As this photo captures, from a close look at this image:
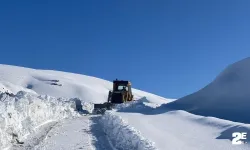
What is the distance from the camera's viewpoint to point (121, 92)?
45781mm

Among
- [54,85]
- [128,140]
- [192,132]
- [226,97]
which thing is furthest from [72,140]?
[54,85]

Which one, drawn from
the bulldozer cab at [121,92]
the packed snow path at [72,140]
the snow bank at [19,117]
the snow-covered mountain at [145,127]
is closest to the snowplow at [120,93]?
the bulldozer cab at [121,92]

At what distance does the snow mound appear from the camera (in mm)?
20984

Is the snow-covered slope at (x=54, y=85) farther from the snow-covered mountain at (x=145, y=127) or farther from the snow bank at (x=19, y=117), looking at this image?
the snow bank at (x=19, y=117)

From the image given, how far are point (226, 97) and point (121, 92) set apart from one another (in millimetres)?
23332

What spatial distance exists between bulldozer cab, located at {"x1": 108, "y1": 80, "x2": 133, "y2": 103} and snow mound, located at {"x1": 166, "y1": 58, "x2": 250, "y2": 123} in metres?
17.1

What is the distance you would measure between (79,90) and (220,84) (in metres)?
87.2

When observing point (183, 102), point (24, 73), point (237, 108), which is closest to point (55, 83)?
point (24, 73)

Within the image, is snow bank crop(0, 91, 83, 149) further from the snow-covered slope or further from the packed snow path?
the snow-covered slope

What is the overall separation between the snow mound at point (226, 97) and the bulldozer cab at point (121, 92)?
17.1 meters

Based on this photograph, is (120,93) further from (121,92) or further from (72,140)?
(72,140)

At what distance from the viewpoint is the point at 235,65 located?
1055 inches

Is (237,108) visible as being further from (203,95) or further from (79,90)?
(79,90)

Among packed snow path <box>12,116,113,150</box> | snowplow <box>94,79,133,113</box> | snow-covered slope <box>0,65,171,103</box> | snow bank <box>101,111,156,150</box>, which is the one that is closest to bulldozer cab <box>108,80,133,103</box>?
snowplow <box>94,79,133,113</box>
